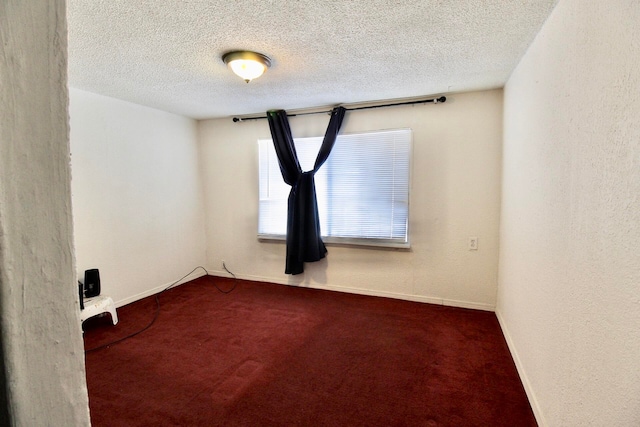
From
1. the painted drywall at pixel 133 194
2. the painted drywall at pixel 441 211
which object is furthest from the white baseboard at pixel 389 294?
the painted drywall at pixel 133 194

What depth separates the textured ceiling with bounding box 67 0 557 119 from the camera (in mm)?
1586

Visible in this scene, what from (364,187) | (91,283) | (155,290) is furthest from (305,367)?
(155,290)

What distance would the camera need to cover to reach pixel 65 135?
419 millimetres

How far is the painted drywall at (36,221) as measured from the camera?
0.35 meters

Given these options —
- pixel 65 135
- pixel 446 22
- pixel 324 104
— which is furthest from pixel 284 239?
pixel 65 135

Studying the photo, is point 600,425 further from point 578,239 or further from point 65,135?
point 65,135

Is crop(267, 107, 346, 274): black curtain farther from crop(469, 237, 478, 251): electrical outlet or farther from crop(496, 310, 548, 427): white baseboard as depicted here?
crop(496, 310, 548, 427): white baseboard

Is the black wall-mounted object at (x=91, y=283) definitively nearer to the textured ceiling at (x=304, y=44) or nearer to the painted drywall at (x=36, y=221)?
the textured ceiling at (x=304, y=44)

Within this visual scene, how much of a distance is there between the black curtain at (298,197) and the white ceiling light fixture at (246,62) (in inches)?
51.9

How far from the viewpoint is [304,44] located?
1.97 metres

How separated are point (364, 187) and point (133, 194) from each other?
8.76 ft

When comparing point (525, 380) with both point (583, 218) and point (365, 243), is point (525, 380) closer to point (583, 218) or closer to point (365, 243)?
point (583, 218)

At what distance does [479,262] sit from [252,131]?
3.17 metres

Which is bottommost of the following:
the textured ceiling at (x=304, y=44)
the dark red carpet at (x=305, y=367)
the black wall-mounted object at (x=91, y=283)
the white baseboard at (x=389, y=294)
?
the dark red carpet at (x=305, y=367)
